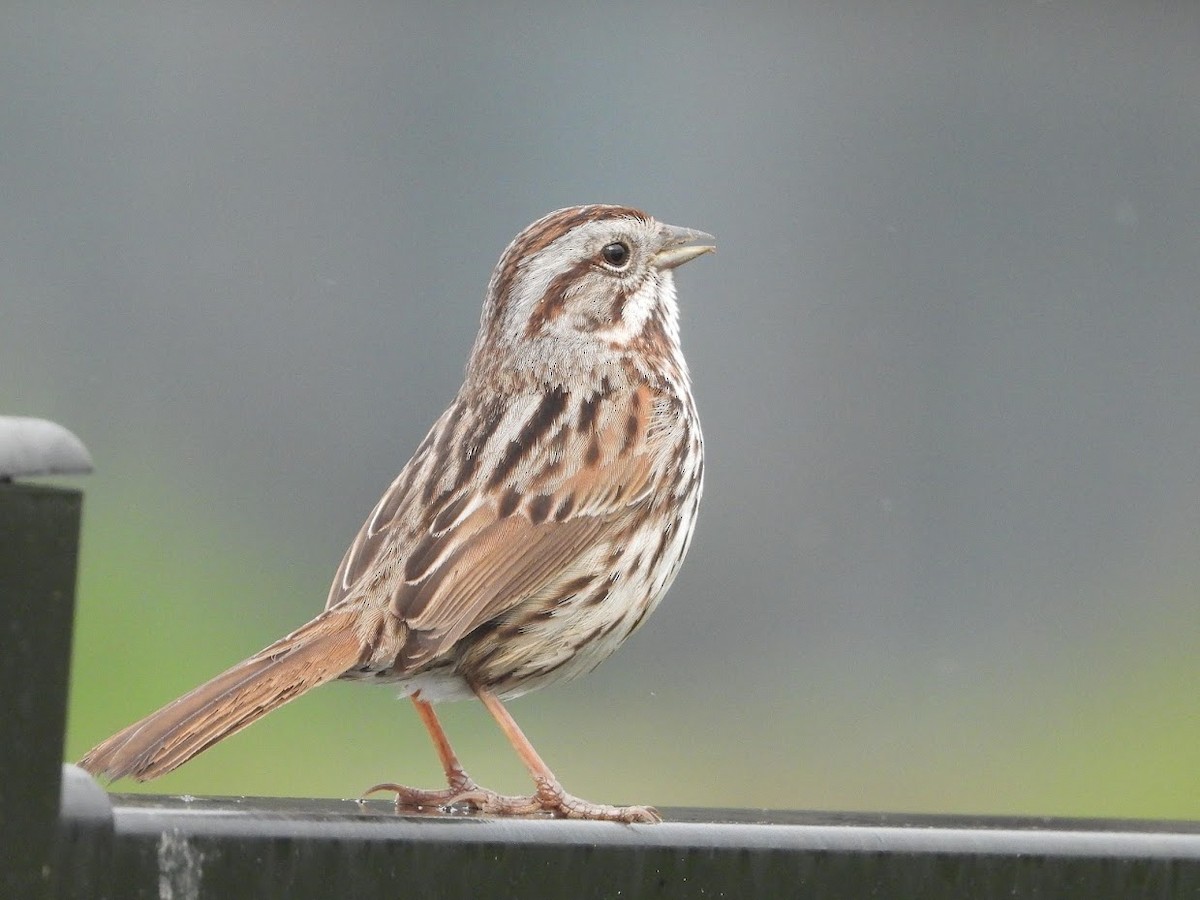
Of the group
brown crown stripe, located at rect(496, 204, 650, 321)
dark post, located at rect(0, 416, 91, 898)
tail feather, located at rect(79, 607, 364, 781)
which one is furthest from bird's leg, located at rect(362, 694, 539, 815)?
dark post, located at rect(0, 416, 91, 898)

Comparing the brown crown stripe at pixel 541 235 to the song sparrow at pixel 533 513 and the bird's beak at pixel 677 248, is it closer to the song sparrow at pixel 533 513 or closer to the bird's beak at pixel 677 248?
the song sparrow at pixel 533 513

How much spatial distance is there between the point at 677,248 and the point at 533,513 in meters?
0.98

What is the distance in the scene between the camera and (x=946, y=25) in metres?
11.8

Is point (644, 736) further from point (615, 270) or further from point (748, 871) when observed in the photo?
point (748, 871)

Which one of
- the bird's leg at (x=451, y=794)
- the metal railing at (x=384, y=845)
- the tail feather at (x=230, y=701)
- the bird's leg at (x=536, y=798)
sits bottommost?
the bird's leg at (x=451, y=794)

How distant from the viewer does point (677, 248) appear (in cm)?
500

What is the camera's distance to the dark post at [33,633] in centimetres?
207

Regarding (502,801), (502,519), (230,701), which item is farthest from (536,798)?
(230,701)

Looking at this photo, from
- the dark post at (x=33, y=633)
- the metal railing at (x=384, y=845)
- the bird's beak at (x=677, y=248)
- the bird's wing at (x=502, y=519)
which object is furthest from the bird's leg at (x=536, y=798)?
the dark post at (x=33, y=633)

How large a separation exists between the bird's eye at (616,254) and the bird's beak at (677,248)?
8 cm

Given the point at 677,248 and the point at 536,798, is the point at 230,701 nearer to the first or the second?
the point at 536,798

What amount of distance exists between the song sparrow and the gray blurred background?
4473 mm

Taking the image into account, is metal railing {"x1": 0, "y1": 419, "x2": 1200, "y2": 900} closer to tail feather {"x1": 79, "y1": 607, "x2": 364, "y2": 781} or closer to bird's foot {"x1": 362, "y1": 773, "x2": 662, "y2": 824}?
tail feather {"x1": 79, "y1": 607, "x2": 364, "y2": 781}

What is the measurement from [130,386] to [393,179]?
162 centimetres
